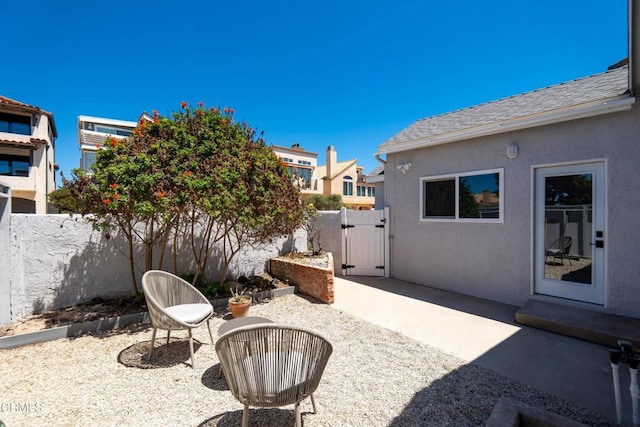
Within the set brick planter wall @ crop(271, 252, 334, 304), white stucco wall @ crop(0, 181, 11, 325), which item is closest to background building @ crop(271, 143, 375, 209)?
brick planter wall @ crop(271, 252, 334, 304)

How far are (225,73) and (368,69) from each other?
6509mm

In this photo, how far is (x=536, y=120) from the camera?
5.68 m

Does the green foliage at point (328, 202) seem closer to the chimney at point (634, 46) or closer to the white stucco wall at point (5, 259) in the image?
the white stucco wall at point (5, 259)

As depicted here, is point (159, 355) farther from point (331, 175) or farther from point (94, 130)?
→ point (94, 130)

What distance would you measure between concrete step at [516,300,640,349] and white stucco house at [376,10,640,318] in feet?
1.16

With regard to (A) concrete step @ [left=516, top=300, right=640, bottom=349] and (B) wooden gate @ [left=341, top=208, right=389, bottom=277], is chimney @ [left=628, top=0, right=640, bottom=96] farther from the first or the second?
(B) wooden gate @ [left=341, top=208, right=389, bottom=277]

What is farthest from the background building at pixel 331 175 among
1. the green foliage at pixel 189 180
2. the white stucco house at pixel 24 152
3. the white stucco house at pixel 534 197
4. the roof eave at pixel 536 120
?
the green foliage at pixel 189 180

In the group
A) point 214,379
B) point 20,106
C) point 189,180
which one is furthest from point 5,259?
point 20,106

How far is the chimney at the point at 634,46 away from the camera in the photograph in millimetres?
3426

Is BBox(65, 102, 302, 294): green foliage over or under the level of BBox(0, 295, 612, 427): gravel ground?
over

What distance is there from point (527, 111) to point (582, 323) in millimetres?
4345

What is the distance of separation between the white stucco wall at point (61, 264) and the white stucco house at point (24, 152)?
944 inches

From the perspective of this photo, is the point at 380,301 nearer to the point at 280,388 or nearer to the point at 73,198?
the point at 280,388

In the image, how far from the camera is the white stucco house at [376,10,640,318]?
4879mm
